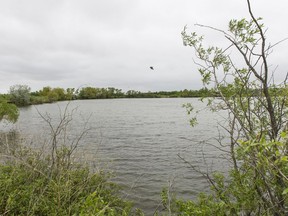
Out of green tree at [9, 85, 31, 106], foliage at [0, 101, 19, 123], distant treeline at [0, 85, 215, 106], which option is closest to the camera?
foliage at [0, 101, 19, 123]

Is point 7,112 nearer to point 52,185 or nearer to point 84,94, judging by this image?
point 52,185

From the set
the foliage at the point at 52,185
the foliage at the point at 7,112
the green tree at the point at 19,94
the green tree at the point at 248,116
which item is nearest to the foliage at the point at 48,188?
the foliage at the point at 52,185

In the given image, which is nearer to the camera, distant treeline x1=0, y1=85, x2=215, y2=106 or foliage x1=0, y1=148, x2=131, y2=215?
foliage x1=0, y1=148, x2=131, y2=215

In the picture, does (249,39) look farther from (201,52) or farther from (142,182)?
(142,182)

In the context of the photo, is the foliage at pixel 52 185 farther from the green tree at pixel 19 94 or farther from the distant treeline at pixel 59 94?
the green tree at pixel 19 94

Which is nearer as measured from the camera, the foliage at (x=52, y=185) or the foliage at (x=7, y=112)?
the foliage at (x=52, y=185)

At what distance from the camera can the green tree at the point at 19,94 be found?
241ft

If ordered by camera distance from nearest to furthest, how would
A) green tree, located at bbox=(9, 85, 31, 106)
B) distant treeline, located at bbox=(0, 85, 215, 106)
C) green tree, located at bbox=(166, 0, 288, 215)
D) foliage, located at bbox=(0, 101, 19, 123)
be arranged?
green tree, located at bbox=(166, 0, 288, 215) → foliage, located at bbox=(0, 101, 19, 123) → distant treeline, located at bbox=(0, 85, 215, 106) → green tree, located at bbox=(9, 85, 31, 106)

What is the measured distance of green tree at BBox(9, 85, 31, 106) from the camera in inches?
2886

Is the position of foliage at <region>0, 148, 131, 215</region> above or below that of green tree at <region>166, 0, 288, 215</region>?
below

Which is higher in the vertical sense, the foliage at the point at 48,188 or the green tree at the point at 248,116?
the green tree at the point at 248,116

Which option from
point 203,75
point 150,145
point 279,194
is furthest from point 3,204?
Answer: point 150,145

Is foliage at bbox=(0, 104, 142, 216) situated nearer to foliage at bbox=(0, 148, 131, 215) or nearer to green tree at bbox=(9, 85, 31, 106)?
foliage at bbox=(0, 148, 131, 215)

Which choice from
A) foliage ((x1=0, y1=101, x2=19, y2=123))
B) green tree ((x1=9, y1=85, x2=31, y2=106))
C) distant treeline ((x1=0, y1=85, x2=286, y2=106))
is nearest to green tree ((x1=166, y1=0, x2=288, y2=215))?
distant treeline ((x1=0, y1=85, x2=286, y2=106))
